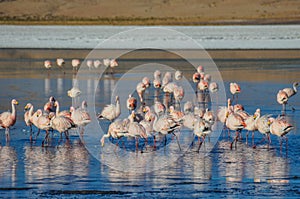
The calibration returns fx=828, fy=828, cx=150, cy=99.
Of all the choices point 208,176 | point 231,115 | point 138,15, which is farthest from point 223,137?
point 138,15

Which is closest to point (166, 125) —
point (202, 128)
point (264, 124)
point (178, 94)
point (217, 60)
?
point (202, 128)

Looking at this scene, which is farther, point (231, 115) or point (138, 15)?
point (138, 15)

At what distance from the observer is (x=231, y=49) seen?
115 feet

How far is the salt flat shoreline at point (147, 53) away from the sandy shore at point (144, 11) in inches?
1256

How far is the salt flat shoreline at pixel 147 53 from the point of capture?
30609 mm

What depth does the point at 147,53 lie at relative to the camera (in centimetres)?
3234

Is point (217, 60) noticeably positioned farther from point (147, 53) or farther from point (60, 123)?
point (60, 123)

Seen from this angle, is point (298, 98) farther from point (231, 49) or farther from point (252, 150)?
point (231, 49)

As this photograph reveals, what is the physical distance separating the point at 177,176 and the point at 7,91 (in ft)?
31.9

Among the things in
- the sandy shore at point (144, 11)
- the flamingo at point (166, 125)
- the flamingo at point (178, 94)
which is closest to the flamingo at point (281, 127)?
the flamingo at point (166, 125)

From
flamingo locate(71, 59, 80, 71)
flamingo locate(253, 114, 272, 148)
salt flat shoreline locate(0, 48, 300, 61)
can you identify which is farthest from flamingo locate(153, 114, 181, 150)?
salt flat shoreline locate(0, 48, 300, 61)

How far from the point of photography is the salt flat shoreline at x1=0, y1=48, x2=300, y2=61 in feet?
100

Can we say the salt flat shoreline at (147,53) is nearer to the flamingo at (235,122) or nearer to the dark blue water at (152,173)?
the dark blue water at (152,173)

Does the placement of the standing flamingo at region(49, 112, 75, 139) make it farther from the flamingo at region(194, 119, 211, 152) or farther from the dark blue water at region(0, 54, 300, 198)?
the flamingo at region(194, 119, 211, 152)
